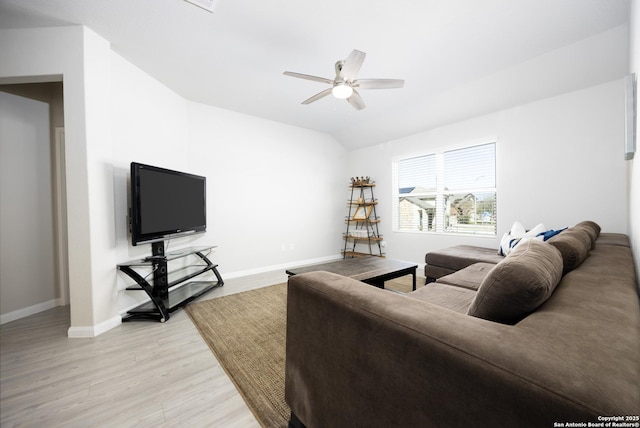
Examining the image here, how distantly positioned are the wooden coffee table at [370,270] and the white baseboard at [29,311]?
2.72 metres

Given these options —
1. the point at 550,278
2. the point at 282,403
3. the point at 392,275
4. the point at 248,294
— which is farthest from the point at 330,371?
the point at 248,294

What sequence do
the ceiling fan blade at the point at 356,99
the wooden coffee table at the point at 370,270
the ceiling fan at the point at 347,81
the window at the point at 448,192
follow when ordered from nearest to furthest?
the ceiling fan at the point at 347,81 → the wooden coffee table at the point at 370,270 → the ceiling fan blade at the point at 356,99 → the window at the point at 448,192

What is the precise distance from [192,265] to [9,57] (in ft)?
8.46

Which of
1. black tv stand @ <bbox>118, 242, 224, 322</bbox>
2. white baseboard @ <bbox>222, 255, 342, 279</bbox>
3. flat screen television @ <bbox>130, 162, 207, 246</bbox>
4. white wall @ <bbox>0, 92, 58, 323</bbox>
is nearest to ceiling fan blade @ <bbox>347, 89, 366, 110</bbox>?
flat screen television @ <bbox>130, 162, 207, 246</bbox>

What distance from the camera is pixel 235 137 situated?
397 centimetres

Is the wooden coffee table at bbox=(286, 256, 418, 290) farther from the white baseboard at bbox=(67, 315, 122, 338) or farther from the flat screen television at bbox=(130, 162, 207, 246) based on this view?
the white baseboard at bbox=(67, 315, 122, 338)

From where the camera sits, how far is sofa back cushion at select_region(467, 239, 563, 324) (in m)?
0.74

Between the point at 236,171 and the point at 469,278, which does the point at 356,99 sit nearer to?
the point at 469,278

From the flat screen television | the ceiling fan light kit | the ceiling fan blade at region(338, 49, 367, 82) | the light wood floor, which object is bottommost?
the light wood floor

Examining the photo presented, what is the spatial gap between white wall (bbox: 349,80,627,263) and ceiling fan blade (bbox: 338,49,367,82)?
2525 millimetres

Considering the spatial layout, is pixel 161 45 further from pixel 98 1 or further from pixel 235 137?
pixel 235 137

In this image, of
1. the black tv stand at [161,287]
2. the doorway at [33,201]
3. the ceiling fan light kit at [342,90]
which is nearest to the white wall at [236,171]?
the black tv stand at [161,287]

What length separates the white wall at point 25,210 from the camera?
2.40 meters

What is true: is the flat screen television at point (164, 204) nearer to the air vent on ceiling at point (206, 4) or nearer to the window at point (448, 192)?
the air vent on ceiling at point (206, 4)
